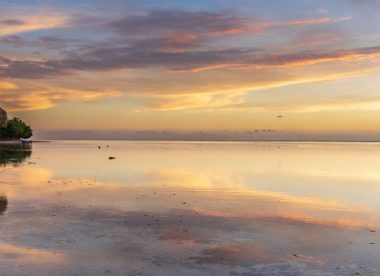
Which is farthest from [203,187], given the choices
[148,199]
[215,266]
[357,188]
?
[215,266]

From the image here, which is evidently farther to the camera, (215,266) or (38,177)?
(38,177)

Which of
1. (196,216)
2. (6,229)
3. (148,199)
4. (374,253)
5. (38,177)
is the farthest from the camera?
(38,177)

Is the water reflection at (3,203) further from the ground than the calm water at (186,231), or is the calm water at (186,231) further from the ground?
the water reflection at (3,203)

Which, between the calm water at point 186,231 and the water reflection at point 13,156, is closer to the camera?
the calm water at point 186,231

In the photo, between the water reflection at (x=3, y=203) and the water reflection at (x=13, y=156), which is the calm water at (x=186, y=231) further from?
the water reflection at (x=13, y=156)

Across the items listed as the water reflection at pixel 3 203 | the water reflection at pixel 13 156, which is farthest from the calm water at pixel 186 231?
the water reflection at pixel 13 156

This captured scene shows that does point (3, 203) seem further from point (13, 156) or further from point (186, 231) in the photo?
point (13, 156)

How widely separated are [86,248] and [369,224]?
1362 cm

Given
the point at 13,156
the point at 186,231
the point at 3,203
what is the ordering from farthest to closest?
1. the point at 13,156
2. the point at 3,203
3. the point at 186,231

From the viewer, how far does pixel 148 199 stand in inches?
1180

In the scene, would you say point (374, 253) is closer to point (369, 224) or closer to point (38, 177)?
point (369, 224)

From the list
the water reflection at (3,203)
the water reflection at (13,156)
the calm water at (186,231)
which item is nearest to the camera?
the calm water at (186,231)

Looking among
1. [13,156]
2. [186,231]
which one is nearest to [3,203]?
[186,231]

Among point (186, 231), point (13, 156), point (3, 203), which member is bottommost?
point (186, 231)
